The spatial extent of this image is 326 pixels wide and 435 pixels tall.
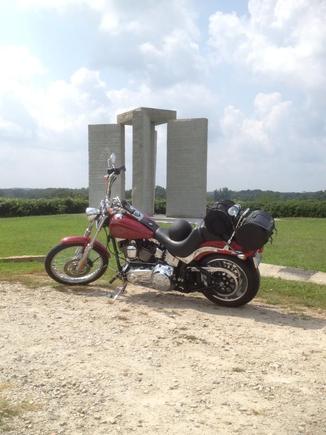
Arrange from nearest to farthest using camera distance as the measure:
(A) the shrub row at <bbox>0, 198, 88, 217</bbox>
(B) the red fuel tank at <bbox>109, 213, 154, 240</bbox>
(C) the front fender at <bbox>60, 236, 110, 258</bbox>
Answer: (B) the red fuel tank at <bbox>109, 213, 154, 240</bbox>, (C) the front fender at <bbox>60, 236, 110, 258</bbox>, (A) the shrub row at <bbox>0, 198, 88, 217</bbox>

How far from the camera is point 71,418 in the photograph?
8.98 feet

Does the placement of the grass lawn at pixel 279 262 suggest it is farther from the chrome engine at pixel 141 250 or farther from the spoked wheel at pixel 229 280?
the chrome engine at pixel 141 250

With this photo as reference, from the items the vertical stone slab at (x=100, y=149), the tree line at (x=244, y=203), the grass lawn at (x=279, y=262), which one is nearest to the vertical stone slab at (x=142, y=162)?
the vertical stone slab at (x=100, y=149)

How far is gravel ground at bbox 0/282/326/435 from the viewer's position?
8.96ft

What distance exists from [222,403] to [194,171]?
1441 centimetres

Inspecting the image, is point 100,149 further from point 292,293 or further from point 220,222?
point 220,222

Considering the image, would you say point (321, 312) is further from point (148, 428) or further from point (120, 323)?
point (148, 428)

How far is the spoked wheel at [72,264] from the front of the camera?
5.98 meters

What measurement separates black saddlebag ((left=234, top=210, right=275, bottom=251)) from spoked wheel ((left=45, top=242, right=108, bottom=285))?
1747 mm

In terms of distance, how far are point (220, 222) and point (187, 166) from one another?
1216 cm

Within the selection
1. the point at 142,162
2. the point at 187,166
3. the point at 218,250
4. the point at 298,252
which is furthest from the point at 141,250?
the point at 187,166

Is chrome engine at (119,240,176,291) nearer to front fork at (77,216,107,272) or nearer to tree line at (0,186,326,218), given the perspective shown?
front fork at (77,216,107,272)

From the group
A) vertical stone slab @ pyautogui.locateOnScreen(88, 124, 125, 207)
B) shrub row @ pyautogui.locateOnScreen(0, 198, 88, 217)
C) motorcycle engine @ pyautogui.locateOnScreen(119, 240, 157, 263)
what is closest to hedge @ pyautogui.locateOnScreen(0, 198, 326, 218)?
shrub row @ pyautogui.locateOnScreen(0, 198, 88, 217)

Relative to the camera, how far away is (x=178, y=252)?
5.34 m
